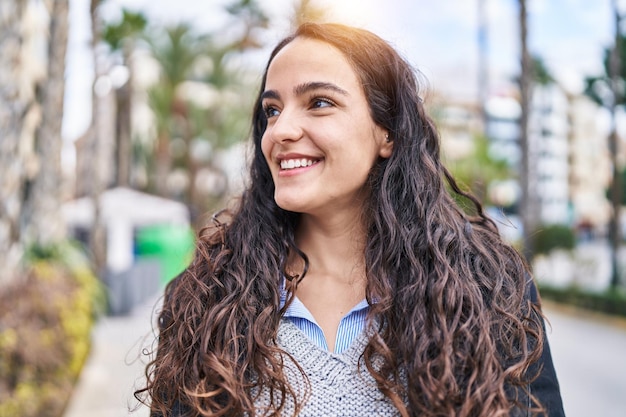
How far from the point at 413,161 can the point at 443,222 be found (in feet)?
0.69

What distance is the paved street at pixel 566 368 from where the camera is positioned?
6.19 meters

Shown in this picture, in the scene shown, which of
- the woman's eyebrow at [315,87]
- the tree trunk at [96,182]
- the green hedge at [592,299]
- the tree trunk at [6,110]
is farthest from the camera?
the tree trunk at [96,182]

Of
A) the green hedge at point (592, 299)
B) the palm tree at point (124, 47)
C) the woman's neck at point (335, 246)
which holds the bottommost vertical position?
the green hedge at point (592, 299)

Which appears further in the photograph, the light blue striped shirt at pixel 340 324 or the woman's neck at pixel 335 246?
the woman's neck at pixel 335 246

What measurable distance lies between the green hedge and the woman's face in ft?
39.6

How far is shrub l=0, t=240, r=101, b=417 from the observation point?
4.96 metres

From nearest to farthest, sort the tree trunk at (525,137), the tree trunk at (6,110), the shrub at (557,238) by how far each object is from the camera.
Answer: the tree trunk at (6,110) → the tree trunk at (525,137) → the shrub at (557,238)

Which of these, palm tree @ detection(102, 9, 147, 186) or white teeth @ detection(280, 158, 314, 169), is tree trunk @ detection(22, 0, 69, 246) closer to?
palm tree @ detection(102, 9, 147, 186)

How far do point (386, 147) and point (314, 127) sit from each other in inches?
12.4

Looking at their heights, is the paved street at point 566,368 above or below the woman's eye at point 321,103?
below

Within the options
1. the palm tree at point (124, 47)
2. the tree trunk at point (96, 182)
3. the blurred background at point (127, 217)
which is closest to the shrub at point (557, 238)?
the blurred background at point (127, 217)

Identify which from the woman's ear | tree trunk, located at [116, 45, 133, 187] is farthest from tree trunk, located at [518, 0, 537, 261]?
tree trunk, located at [116, 45, 133, 187]

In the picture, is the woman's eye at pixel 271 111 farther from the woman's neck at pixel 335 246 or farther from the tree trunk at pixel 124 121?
the tree trunk at pixel 124 121

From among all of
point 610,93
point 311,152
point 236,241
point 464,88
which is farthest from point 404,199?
point 464,88
